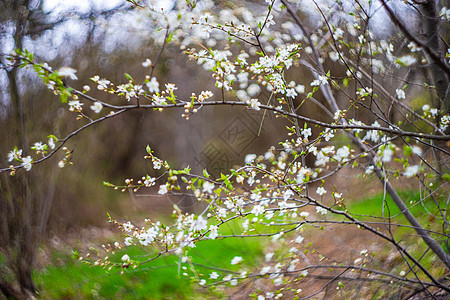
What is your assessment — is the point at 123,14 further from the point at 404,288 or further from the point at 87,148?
the point at 404,288

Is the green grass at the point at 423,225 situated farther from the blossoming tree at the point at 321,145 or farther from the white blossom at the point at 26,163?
the white blossom at the point at 26,163

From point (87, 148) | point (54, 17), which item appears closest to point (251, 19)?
point (54, 17)

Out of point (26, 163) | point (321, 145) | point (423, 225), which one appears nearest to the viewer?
point (26, 163)

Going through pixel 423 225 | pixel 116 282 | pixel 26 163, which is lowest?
pixel 116 282

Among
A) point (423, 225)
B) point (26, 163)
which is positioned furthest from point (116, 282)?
point (423, 225)

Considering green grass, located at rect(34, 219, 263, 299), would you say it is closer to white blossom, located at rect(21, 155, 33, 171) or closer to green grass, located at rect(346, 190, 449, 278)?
green grass, located at rect(346, 190, 449, 278)

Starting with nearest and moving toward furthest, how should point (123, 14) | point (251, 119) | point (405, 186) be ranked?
point (405, 186) < point (123, 14) < point (251, 119)

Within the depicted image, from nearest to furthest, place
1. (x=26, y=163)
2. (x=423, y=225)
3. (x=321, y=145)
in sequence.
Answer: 1. (x=26, y=163)
2. (x=423, y=225)
3. (x=321, y=145)

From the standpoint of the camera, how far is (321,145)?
6.83 feet

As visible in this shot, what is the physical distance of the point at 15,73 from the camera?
210 cm

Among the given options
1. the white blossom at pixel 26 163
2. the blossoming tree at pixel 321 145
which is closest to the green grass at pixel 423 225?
the blossoming tree at pixel 321 145

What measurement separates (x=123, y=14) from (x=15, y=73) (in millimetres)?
810

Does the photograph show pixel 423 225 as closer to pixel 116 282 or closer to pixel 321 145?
pixel 321 145

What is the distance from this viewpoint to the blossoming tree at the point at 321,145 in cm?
123
